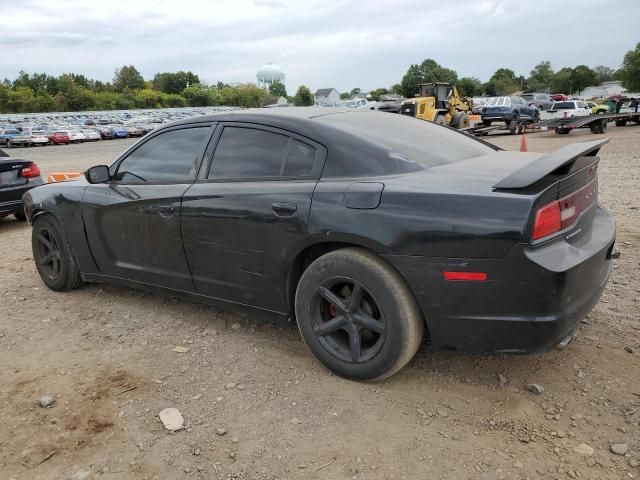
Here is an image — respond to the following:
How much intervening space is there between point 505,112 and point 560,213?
24.8m

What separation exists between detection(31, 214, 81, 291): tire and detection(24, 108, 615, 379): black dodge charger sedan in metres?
0.55

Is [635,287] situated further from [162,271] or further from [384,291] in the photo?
[162,271]

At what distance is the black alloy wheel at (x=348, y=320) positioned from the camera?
284 cm

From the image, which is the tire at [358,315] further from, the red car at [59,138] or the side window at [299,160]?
the red car at [59,138]

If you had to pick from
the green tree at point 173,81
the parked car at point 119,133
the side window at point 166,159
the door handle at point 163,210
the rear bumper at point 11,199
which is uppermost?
the green tree at point 173,81

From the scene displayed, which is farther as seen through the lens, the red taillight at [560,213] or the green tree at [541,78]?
the green tree at [541,78]

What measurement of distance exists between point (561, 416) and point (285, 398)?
Result: 1417 mm

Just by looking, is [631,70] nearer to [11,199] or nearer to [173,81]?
[11,199]

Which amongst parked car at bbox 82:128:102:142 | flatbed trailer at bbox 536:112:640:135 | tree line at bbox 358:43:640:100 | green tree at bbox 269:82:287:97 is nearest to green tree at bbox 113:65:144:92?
green tree at bbox 269:82:287:97

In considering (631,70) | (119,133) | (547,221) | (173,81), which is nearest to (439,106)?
(547,221)

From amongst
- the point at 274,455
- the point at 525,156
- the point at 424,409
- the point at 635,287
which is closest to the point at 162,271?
the point at 274,455

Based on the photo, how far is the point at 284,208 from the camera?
302cm

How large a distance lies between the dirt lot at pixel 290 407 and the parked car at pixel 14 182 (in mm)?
4615

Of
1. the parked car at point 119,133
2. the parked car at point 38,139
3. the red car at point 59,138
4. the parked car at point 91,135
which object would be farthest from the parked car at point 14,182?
the parked car at point 119,133
